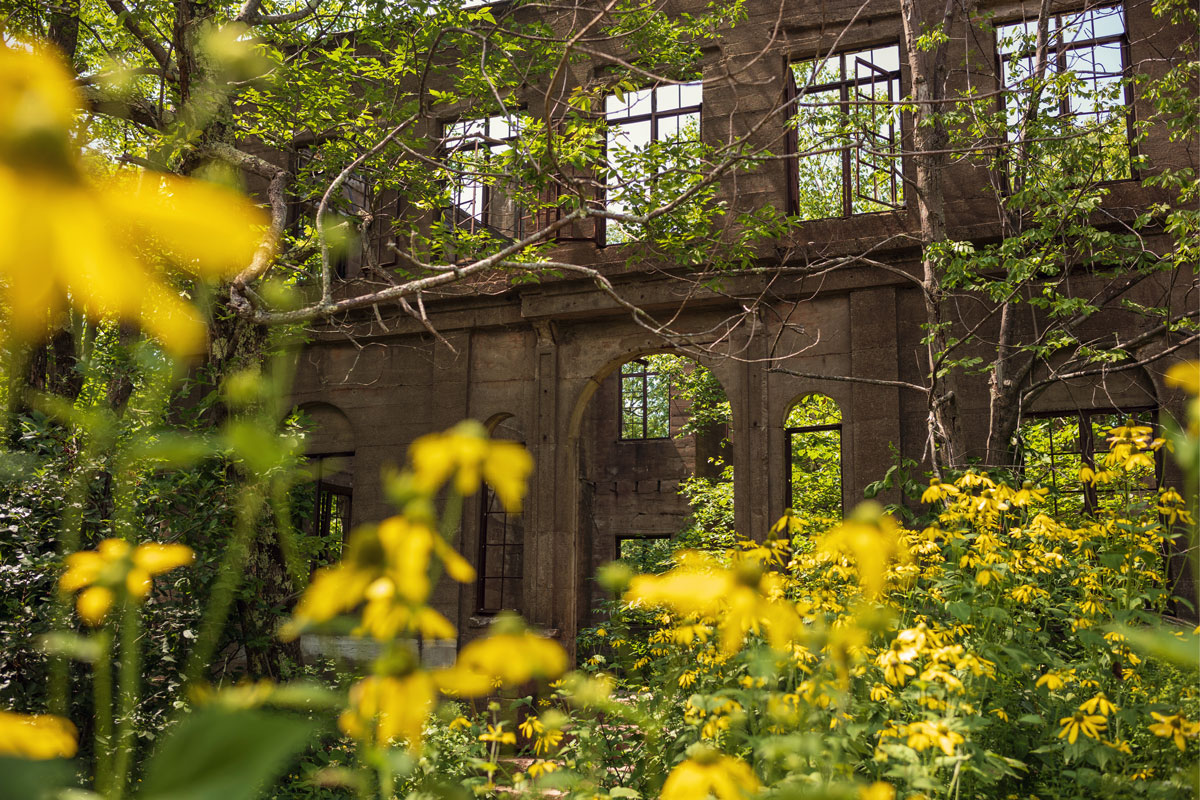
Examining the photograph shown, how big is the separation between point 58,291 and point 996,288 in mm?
7146

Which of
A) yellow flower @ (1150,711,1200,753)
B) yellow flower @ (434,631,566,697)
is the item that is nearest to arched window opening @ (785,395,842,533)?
yellow flower @ (1150,711,1200,753)

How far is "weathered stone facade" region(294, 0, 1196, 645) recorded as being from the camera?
9.22 metres

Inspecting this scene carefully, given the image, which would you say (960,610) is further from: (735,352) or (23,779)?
(735,352)

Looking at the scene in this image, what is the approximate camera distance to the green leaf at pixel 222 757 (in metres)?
0.34

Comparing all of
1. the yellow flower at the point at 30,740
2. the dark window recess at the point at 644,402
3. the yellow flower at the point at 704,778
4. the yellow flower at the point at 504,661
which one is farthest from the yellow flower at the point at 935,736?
the dark window recess at the point at 644,402

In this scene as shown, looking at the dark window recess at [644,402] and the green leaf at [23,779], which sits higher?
the dark window recess at [644,402]

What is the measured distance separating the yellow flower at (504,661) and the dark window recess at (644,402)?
1799 cm

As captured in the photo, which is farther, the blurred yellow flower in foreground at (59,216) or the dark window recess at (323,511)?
the dark window recess at (323,511)

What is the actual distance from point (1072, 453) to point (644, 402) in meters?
10.3

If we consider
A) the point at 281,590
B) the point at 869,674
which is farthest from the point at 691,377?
the point at 869,674

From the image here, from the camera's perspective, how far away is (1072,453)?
9.71 metres

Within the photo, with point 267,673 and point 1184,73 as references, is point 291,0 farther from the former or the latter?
point 1184,73

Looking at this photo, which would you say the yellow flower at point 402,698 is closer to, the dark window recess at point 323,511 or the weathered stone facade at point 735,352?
the dark window recess at point 323,511

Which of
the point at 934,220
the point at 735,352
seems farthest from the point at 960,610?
the point at 735,352
